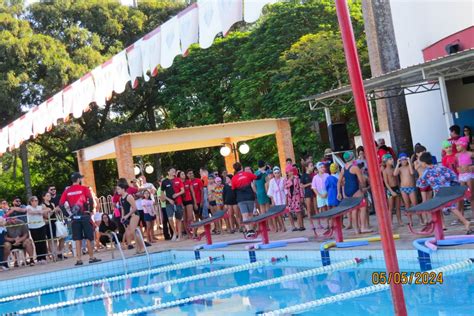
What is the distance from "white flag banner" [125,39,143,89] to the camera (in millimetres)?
11281

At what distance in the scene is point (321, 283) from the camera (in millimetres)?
9734

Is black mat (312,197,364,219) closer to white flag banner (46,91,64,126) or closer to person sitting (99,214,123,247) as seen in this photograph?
white flag banner (46,91,64,126)

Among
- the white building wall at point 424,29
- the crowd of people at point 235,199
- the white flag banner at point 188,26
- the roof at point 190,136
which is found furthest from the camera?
the roof at point 190,136

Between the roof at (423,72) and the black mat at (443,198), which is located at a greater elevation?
the roof at (423,72)

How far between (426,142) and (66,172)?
852 inches

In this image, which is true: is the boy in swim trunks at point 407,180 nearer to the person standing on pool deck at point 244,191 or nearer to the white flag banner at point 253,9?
the person standing on pool deck at point 244,191

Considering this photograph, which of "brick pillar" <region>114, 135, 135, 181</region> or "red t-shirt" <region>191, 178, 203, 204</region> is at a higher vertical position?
"brick pillar" <region>114, 135, 135, 181</region>

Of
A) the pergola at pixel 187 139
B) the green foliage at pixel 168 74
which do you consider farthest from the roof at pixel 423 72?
the green foliage at pixel 168 74

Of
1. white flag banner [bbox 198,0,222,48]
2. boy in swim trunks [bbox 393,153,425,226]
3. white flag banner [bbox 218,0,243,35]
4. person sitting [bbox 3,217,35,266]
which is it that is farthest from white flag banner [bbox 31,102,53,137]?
white flag banner [bbox 218,0,243,35]

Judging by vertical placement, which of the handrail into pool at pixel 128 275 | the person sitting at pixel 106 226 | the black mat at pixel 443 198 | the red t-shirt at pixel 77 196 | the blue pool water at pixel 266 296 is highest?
the red t-shirt at pixel 77 196

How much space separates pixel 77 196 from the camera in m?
13.6

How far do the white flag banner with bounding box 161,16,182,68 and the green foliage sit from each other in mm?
18367

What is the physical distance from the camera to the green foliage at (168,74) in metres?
29.5

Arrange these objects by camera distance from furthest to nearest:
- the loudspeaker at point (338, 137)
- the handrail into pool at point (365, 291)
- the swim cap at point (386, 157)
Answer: the loudspeaker at point (338, 137), the swim cap at point (386, 157), the handrail into pool at point (365, 291)
